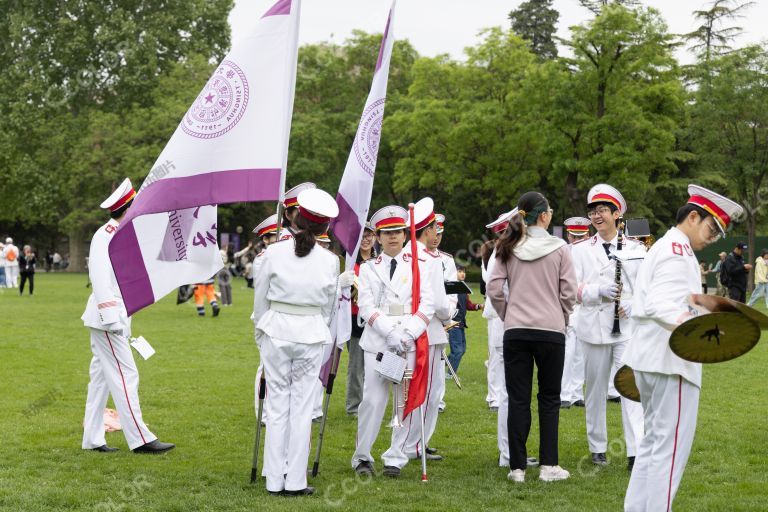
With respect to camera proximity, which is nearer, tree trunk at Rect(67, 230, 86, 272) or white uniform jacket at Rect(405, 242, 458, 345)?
white uniform jacket at Rect(405, 242, 458, 345)

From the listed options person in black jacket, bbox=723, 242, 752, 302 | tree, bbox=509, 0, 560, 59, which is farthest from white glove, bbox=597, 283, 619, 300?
tree, bbox=509, 0, 560, 59

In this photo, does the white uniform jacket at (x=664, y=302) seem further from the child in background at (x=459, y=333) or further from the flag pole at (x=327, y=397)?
the child in background at (x=459, y=333)

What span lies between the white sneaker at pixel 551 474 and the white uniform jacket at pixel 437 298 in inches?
54.9

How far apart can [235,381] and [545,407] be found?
659cm

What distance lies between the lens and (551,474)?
708 cm

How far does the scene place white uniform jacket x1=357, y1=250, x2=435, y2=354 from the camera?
7355 mm

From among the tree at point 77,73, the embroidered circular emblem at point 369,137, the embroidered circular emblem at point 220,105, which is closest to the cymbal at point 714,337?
the embroidered circular emblem at point 369,137

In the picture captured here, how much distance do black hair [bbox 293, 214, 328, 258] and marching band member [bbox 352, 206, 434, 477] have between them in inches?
30.2

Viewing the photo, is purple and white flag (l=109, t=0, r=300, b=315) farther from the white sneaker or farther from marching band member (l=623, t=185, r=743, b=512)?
the white sneaker

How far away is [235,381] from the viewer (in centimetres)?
1270

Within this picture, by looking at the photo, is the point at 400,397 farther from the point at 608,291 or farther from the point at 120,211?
the point at 120,211

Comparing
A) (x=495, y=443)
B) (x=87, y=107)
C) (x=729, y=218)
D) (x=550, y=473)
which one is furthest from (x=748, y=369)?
(x=87, y=107)

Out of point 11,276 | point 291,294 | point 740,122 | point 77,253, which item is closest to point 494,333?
point 291,294

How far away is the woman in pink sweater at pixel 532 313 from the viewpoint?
Result: 686 cm
